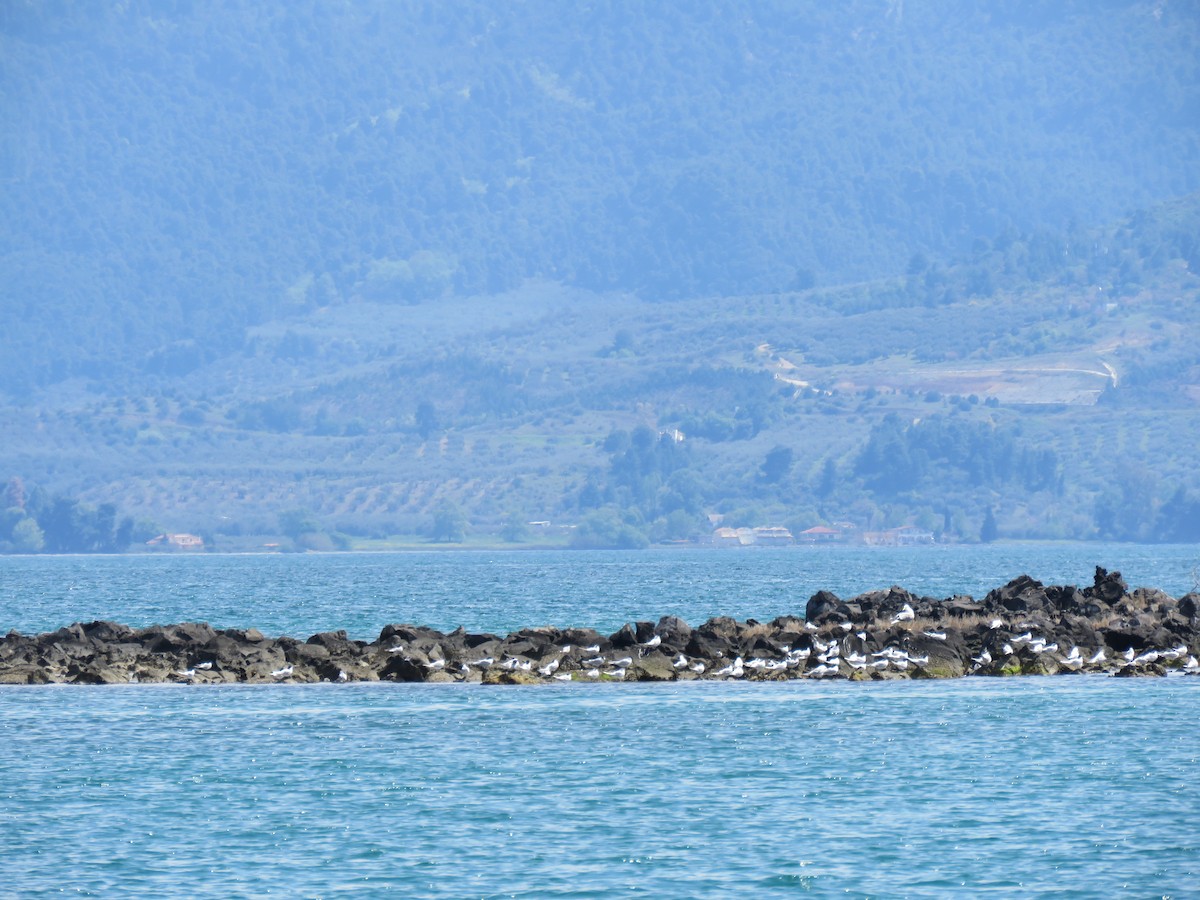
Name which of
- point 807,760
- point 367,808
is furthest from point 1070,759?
point 367,808

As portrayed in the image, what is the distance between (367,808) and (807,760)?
823 centimetres

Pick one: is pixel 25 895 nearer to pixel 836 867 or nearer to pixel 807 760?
pixel 836 867

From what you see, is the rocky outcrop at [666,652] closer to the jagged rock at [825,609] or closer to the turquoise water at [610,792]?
the jagged rock at [825,609]

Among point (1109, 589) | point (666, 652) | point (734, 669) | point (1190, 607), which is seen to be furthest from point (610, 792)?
point (1109, 589)

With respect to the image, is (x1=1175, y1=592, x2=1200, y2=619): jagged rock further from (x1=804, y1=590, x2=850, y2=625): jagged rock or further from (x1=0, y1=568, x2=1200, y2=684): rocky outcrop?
(x1=804, y1=590, x2=850, y2=625): jagged rock

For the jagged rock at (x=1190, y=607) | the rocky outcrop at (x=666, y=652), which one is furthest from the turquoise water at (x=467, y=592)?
the jagged rock at (x=1190, y=607)

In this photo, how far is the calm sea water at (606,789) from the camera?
27422 millimetres

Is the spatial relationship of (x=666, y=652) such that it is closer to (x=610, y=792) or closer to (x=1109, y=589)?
(x=1109, y=589)

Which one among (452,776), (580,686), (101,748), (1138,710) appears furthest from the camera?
(580,686)

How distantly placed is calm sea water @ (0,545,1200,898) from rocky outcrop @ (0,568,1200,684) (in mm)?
1965

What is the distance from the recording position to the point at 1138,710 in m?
43.0

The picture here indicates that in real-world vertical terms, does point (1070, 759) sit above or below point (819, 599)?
below

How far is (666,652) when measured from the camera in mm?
53344

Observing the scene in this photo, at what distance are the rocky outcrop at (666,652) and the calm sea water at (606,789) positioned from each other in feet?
6.45
